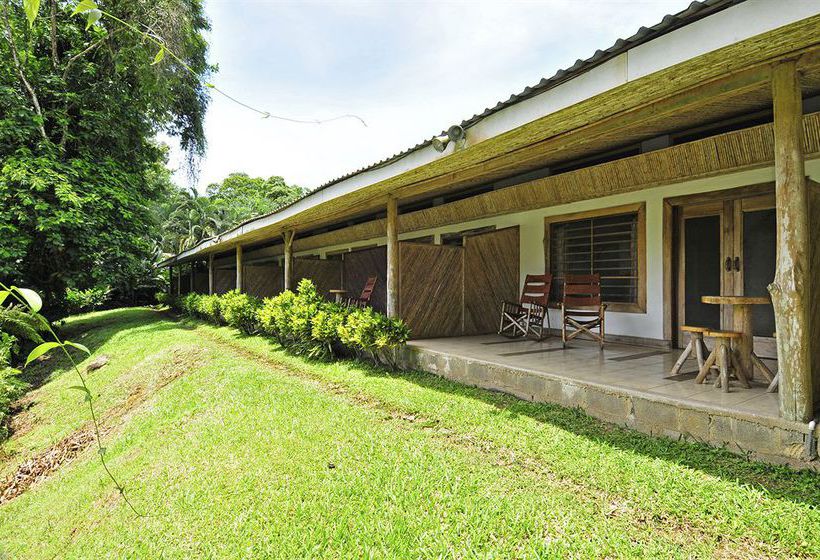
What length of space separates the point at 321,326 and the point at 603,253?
4.27m

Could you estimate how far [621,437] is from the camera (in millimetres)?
3273

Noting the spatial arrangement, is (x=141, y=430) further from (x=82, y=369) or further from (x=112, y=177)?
(x=112, y=177)

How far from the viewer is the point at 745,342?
358cm

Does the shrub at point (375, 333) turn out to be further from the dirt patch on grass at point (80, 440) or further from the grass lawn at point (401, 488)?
the dirt patch on grass at point (80, 440)

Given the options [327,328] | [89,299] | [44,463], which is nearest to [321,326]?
[327,328]

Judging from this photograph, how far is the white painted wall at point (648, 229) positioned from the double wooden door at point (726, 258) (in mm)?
214

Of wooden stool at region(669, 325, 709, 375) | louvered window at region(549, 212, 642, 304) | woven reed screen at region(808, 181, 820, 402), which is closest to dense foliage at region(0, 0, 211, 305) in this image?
louvered window at region(549, 212, 642, 304)

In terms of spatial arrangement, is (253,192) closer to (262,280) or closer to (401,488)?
(262,280)

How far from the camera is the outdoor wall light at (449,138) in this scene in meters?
3.87

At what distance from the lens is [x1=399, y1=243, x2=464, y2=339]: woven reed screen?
A: 249 inches

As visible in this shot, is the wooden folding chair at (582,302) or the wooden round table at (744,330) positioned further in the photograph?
the wooden folding chair at (582,302)

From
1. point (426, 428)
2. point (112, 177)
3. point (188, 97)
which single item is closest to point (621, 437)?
point (426, 428)

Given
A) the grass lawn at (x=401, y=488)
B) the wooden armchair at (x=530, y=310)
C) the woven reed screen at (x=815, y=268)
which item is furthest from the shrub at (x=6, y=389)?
the woven reed screen at (x=815, y=268)

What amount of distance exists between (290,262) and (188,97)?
26.4 ft
